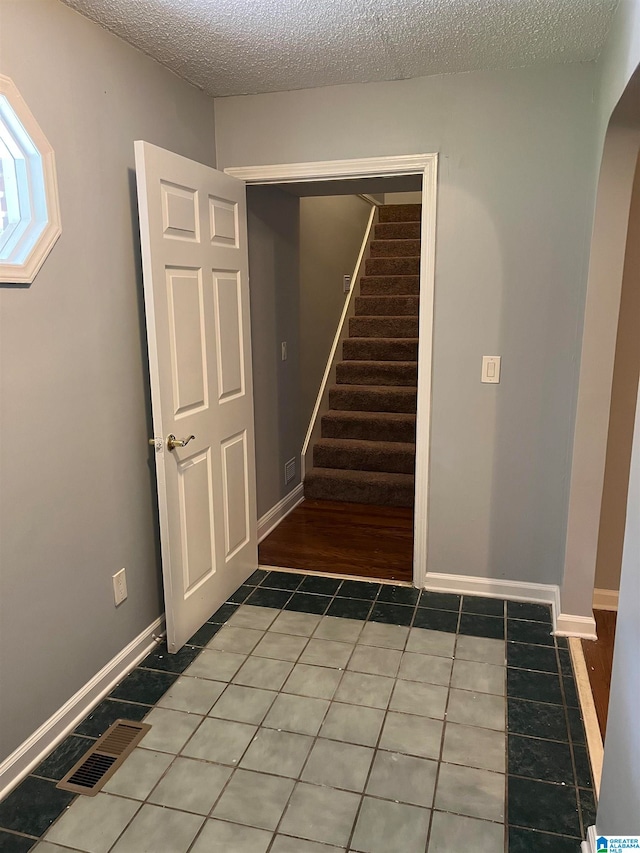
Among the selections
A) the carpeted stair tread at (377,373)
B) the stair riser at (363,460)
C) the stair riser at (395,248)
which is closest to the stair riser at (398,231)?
the stair riser at (395,248)

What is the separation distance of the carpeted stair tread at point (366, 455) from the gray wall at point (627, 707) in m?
2.91

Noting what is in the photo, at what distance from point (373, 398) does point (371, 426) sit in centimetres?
27

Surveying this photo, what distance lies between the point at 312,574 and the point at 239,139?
219 centimetres

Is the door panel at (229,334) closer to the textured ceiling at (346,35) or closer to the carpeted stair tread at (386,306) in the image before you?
the textured ceiling at (346,35)

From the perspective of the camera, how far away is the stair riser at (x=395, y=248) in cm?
594

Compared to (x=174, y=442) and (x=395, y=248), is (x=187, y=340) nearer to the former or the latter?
(x=174, y=442)

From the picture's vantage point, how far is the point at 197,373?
257cm

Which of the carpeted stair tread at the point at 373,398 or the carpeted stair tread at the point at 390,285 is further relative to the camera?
the carpeted stair tread at the point at 390,285

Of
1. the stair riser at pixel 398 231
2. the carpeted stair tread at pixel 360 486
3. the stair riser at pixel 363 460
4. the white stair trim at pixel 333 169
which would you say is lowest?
the carpeted stair tread at pixel 360 486

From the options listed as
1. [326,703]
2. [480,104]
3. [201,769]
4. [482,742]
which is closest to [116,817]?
[201,769]

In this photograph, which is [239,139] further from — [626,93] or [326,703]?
[326,703]

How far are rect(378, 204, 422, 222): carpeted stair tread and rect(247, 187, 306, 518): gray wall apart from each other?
2485mm

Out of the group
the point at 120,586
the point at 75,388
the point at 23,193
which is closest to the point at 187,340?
the point at 75,388

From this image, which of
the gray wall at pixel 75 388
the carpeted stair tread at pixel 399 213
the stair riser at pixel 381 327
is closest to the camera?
the gray wall at pixel 75 388
